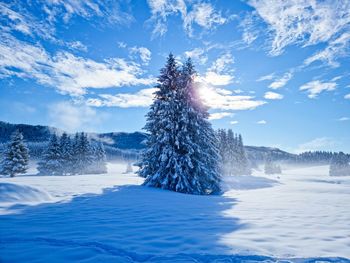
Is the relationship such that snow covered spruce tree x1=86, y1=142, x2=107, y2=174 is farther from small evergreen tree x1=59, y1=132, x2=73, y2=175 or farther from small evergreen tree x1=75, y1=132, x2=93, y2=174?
small evergreen tree x1=59, y1=132, x2=73, y2=175

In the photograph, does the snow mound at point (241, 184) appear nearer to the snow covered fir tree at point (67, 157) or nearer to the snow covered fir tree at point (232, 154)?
the snow covered fir tree at point (232, 154)

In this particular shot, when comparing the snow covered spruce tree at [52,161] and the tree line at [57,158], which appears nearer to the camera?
the tree line at [57,158]

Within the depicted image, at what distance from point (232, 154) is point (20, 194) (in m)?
49.5

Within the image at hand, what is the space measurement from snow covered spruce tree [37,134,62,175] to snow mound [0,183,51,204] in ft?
127

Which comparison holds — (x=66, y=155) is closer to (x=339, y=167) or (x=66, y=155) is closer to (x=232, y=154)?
(x=232, y=154)

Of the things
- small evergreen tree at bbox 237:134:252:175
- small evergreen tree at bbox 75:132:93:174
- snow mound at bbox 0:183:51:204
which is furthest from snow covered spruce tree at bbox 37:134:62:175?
small evergreen tree at bbox 237:134:252:175

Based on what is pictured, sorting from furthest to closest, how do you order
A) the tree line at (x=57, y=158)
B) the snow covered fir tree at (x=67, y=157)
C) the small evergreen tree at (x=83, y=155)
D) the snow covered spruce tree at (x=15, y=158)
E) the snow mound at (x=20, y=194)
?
the small evergreen tree at (x=83, y=155)
the snow covered fir tree at (x=67, y=157)
the tree line at (x=57, y=158)
the snow covered spruce tree at (x=15, y=158)
the snow mound at (x=20, y=194)

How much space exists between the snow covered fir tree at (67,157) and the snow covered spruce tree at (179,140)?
110 feet

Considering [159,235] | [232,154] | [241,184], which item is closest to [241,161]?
[232,154]

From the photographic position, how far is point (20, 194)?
967 cm

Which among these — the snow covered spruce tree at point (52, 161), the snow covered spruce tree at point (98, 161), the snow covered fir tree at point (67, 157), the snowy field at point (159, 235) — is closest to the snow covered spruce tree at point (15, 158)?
the snow covered spruce tree at point (52, 161)

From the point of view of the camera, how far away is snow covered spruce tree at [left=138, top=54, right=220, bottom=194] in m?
18.1

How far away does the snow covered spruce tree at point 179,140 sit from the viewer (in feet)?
59.5

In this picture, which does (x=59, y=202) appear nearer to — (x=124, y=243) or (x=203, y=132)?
(x=124, y=243)
